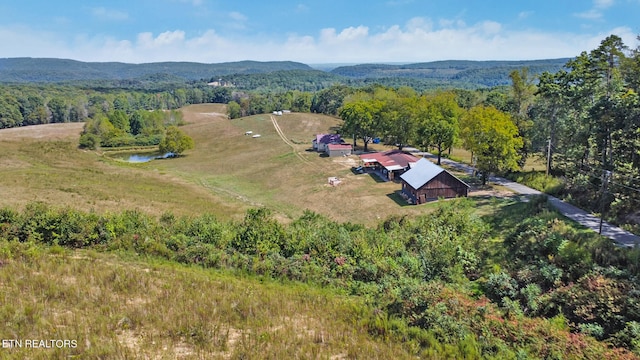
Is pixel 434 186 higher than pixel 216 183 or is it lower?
higher

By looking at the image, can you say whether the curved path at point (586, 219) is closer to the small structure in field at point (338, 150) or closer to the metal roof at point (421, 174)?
the metal roof at point (421, 174)

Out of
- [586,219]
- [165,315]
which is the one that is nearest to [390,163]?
[586,219]

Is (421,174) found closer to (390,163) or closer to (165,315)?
(390,163)

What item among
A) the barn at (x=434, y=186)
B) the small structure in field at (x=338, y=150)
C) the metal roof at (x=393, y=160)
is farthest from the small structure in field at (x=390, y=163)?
the small structure in field at (x=338, y=150)

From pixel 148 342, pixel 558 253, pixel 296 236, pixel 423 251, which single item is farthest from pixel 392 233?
pixel 148 342

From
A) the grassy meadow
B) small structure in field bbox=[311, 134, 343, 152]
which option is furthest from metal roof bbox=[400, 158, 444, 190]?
small structure in field bbox=[311, 134, 343, 152]
